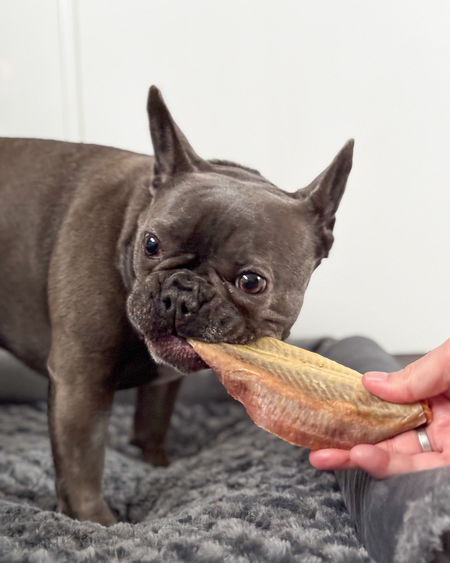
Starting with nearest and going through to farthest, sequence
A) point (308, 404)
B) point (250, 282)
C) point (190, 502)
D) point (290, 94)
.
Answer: point (308, 404), point (250, 282), point (190, 502), point (290, 94)

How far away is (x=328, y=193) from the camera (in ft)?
4.92

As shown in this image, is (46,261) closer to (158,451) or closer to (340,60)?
(158,451)

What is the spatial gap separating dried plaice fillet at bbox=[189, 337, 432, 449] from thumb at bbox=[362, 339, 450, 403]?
0.06 ft

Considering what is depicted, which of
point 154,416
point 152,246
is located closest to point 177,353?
point 152,246

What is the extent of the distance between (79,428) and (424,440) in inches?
34.9

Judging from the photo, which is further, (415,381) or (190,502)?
(190,502)

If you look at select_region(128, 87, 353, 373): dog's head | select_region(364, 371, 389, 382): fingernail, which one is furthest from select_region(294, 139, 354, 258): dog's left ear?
select_region(364, 371, 389, 382): fingernail

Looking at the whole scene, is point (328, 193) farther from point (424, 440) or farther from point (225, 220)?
point (424, 440)

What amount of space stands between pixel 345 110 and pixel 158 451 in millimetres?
1698

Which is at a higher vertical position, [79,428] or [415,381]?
[415,381]

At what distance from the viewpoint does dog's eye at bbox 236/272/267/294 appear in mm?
1315

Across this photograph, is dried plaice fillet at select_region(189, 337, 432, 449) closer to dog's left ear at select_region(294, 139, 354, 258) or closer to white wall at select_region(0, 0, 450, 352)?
dog's left ear at select_region(294, 139, 354, 258)

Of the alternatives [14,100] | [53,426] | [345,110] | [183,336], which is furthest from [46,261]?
[345,110]

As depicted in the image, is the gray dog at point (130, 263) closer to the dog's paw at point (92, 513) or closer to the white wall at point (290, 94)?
the dog's paw at point (92, 513)
